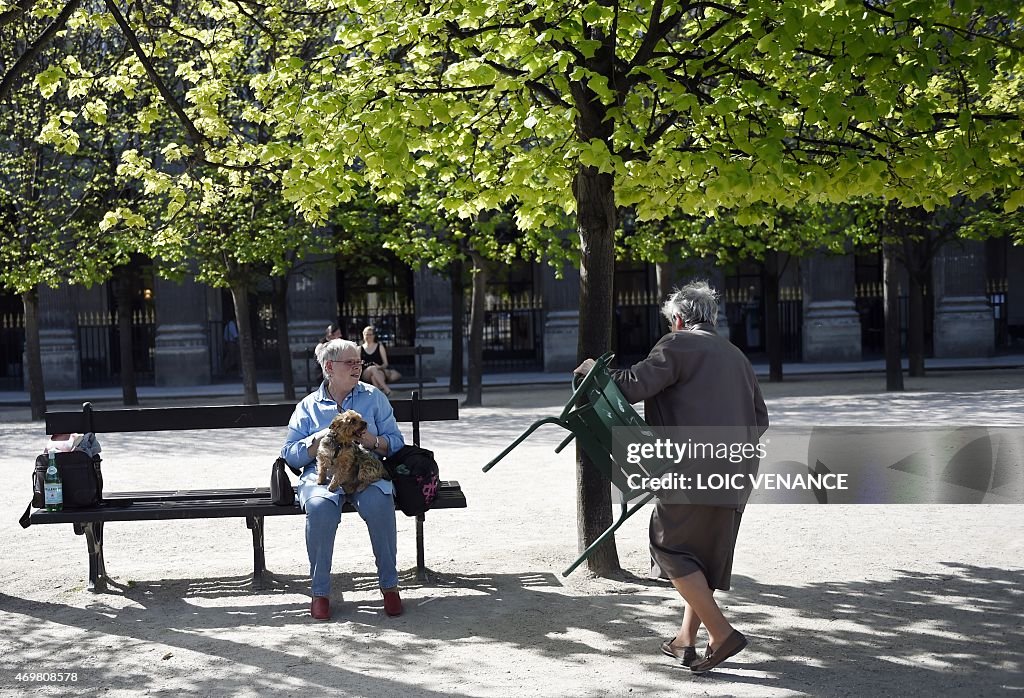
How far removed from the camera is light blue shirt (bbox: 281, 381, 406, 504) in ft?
21.4

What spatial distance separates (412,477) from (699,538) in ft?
6.41

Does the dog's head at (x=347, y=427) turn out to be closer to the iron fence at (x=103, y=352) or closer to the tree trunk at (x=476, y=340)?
the tree trunk at (x=476, y=340)

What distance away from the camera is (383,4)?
7227mm

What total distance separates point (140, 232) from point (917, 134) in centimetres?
1547

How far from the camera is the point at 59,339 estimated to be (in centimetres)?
3020

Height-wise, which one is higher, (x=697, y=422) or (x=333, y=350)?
(x=333, y=350)

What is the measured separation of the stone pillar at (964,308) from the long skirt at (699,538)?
26758 millimetres

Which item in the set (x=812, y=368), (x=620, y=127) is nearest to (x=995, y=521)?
(x=620, y=127)

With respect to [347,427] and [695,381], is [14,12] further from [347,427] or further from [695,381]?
[695,381]

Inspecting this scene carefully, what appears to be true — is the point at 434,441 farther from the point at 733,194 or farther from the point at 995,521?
the point at 733,194

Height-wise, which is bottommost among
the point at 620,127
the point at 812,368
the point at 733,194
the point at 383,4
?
the point at 812,368

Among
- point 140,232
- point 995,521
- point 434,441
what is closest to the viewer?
point 995,521

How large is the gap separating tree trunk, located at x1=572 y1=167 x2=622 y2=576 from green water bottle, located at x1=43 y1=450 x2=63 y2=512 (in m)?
3.07

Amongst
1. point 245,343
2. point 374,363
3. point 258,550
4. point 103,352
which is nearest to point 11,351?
point 103,352
